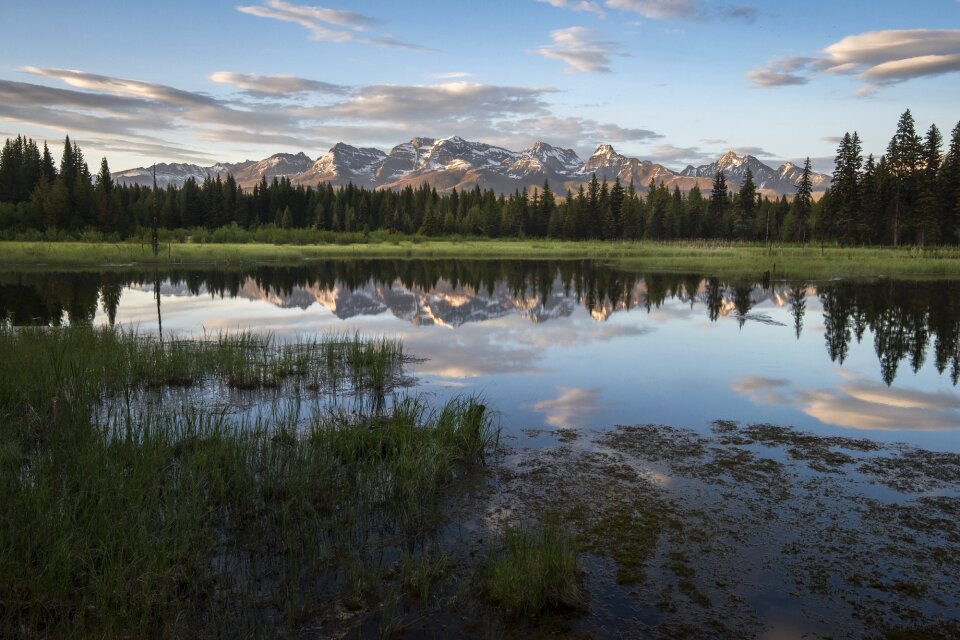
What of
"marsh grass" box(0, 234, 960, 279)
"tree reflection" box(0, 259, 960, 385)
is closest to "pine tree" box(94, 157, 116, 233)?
"marsh grass" box(0, 234, 960, 279)

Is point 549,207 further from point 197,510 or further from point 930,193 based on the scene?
point 197,510

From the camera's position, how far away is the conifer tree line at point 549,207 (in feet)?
236

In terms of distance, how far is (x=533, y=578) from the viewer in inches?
212

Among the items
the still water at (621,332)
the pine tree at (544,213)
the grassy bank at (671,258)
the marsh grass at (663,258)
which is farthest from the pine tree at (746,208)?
the still water at (621,332)

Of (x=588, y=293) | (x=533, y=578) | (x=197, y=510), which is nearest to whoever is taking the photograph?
(x=533, y=578)

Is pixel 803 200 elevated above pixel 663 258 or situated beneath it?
elevated above

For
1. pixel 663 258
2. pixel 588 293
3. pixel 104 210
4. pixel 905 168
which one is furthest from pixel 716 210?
pixel 104 210

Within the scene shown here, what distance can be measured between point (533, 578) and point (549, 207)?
11786 cm

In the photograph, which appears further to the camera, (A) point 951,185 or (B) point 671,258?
(A) point 951,185

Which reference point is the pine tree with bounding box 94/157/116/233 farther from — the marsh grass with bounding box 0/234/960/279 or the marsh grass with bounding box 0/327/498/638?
the marsh grass with bounding box 0/327/498/638

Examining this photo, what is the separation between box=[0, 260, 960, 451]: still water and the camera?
1240 cm

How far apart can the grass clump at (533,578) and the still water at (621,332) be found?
17.2ft

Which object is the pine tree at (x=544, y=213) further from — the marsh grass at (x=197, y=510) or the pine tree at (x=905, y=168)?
the marsh grass at (x=197, y=510)

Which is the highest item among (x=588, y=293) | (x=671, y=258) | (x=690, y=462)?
(x=671, y=258)
